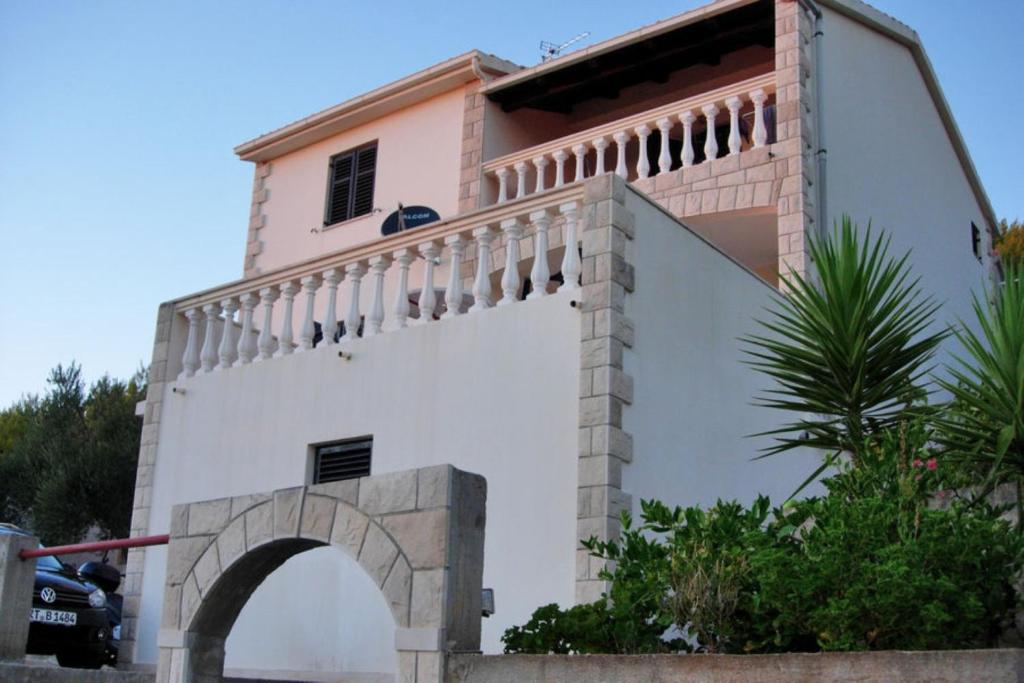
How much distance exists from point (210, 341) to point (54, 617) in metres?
3.00

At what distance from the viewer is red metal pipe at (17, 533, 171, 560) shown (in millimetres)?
7059

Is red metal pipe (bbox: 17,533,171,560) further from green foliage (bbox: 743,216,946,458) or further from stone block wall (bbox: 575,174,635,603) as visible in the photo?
green foliage (bbox: 743,216,946,458)

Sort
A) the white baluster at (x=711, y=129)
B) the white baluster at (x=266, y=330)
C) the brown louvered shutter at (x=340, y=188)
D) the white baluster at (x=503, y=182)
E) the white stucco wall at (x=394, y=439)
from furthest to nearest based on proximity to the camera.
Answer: the brown louvered shutter at (x=340, y=188)
the white baluster at (x=503, y=182)
the white baluster at (x=711, y=129)
the white baluster at (x=266, y=330)
the white stucco wall at (x=394, y=439)

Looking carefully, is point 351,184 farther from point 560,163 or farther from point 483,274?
point 483,274

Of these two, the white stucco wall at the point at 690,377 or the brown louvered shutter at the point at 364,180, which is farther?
the brown louvered shutter at the point at 364,180

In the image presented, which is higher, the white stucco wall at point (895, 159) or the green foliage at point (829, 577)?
the white stucco wall at point (895, 159)

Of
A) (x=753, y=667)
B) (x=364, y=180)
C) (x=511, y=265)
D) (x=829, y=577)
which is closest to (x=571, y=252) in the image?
(x=511, y=265)

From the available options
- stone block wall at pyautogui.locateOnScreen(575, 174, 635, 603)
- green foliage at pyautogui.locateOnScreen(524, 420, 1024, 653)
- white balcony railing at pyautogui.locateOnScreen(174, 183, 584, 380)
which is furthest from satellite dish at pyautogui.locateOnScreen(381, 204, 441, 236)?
green foliage at pyautogui.locateOnScreen(524, 420, 1024, 653)

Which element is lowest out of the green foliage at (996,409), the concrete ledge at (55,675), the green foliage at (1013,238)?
the concrete ledge at (55,675)

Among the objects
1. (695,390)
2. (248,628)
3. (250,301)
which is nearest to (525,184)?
(250,301)

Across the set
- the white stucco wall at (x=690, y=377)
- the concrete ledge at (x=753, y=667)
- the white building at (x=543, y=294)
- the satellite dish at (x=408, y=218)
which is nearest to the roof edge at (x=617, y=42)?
the white building at (x=543, y=294)

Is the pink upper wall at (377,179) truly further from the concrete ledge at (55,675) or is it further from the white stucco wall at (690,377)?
the concrete ledge at (55,675)

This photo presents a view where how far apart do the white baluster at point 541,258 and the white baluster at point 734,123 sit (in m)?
4.06

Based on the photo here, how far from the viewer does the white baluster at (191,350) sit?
11.8m
